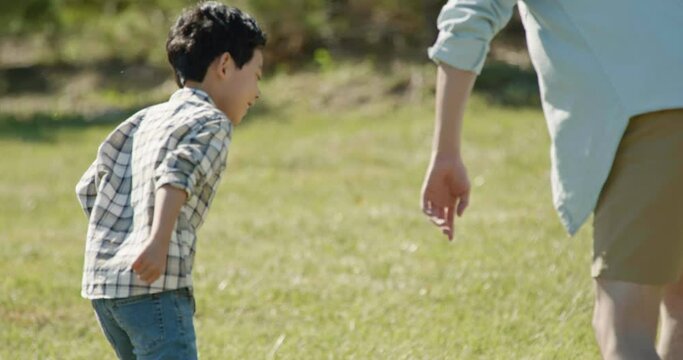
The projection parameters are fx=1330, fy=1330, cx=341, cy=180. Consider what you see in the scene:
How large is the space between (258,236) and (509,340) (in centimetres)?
276

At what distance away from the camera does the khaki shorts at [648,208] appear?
9.90 feet

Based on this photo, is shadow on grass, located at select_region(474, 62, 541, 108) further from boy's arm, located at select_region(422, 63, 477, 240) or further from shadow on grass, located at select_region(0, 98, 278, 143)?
boy's arm, located at select_region(422, 63, 477, 240)

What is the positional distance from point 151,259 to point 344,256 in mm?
3580

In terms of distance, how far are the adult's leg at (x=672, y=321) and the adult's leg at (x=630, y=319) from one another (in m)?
0.35

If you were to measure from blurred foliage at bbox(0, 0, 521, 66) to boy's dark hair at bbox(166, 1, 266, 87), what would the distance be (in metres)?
10.5

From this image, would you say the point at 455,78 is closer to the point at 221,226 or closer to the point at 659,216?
the point at 659,216

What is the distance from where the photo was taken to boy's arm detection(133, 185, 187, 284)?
3303 millimetres

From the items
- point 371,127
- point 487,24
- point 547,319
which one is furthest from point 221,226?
point 487,24

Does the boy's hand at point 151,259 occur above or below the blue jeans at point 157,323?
above

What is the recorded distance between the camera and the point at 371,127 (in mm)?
12023

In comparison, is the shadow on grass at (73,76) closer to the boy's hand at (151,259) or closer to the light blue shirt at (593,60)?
the boy's hand at (151,259)

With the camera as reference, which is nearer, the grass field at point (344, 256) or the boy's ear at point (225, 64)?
the boy's ear at point (225, 64)

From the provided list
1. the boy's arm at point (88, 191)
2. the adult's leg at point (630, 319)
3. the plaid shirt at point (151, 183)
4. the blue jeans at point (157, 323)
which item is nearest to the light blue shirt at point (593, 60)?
the adult's leg at point (630, 319)

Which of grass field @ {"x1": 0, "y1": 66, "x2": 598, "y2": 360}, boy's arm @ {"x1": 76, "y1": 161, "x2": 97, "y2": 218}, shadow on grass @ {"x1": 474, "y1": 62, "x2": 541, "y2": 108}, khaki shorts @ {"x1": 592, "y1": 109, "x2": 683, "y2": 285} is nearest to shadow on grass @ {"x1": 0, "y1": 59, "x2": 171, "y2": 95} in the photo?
grass field @ {"x1": 0, "y1": 66, "x2": 598, "y2": 360}
